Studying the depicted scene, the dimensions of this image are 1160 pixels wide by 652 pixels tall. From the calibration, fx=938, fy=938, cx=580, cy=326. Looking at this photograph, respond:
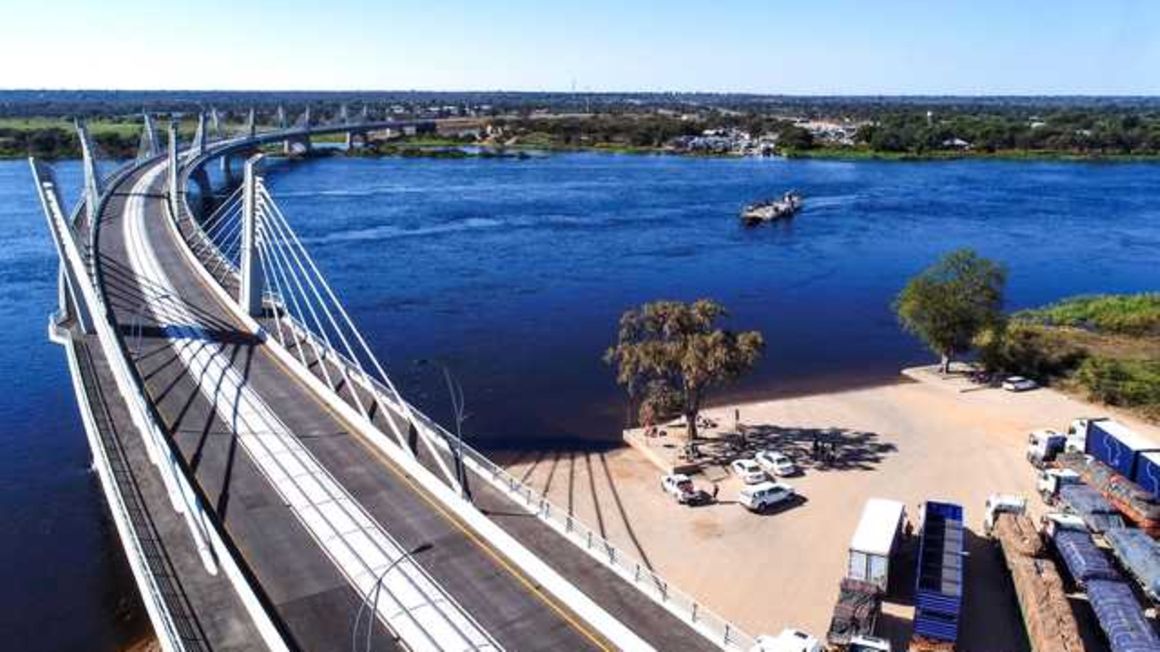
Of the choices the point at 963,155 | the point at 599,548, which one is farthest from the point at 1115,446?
the point at 963,155

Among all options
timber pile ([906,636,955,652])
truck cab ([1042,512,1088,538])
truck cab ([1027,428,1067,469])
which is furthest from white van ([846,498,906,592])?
truck cab ([1027,428,1067,469])

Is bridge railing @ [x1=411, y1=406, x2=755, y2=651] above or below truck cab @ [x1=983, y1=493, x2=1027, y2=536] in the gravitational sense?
above

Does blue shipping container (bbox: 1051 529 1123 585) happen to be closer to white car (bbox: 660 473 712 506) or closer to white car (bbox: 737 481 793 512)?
white car (bbox: 737 481 793 512)

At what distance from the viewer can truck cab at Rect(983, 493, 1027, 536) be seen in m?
31.1

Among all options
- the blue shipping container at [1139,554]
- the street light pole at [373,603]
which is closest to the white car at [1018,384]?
the blue shipping container at [1139,554]

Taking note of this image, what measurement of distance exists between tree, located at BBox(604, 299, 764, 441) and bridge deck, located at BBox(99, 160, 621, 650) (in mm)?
12626

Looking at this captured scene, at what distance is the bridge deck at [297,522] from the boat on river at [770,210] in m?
67.2

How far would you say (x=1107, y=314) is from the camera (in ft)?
200

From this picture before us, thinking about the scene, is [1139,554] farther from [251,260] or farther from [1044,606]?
[251,260]

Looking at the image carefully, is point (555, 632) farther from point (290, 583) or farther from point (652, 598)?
point (290, 583)

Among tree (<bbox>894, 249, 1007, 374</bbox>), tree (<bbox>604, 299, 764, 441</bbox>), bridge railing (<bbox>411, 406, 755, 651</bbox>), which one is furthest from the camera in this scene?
tree (<bbox>894, 249, 1007, 374</bbox>)

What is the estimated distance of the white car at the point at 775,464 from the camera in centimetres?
3575

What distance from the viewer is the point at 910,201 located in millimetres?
116062

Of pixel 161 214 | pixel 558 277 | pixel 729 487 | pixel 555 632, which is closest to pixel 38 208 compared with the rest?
pixel 161 214
